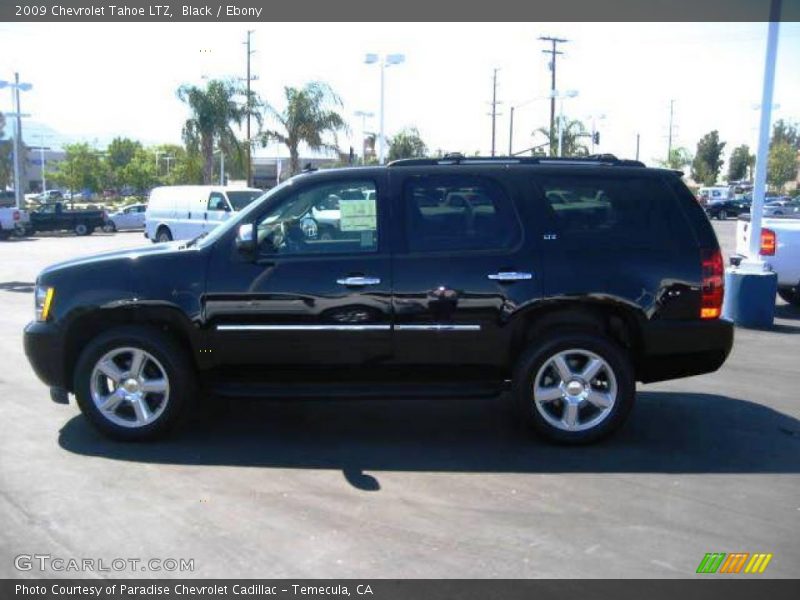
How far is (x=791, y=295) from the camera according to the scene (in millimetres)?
12820

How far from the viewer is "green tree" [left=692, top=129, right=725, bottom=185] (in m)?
79.6

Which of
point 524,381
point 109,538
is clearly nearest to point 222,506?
point 109,538

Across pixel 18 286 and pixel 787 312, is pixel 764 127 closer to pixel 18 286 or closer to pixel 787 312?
pixel 787 312

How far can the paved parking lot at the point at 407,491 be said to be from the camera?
4.10m

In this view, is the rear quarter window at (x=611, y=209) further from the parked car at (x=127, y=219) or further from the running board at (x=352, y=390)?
the parked car at (x=127, y=219)

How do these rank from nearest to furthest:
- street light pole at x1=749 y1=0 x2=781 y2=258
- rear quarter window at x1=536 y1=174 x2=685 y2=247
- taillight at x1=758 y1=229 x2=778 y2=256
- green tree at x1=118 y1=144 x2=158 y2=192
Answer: rear quarter window at x1=536 y1=174 x2=685 y2=247
street light pole at x1=749 y1=0 x2=781 y2=258
taillight at x1=758 y1=229 x2=778 y2=256
green tree at x1=118 y1=144 x2=158 y2=192

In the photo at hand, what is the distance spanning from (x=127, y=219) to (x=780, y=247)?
35.2m

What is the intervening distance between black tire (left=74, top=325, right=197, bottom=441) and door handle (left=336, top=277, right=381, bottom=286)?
50.1 inches

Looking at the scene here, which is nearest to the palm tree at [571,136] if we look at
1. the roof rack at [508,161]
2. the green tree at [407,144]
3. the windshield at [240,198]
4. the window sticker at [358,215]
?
the green tree at [407,144]

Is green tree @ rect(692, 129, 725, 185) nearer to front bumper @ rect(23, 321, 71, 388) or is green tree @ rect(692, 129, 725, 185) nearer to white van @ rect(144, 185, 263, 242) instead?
white van @ rect(144, 185, 263, 242)

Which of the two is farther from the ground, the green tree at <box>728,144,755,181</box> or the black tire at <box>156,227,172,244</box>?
the green tree at <box>728,144,755,181</box>

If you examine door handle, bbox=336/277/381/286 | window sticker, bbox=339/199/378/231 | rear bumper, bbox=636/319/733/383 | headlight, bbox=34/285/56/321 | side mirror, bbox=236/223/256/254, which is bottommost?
rear bumper, bbox=636/319/733/383

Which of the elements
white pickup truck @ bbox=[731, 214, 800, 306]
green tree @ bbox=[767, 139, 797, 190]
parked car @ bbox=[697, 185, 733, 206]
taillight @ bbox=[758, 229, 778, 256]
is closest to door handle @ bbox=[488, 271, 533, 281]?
white pickup truck @ bbox=[731, 214, 800, 306]

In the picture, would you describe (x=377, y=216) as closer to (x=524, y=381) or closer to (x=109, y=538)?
(x=524, y=381)
